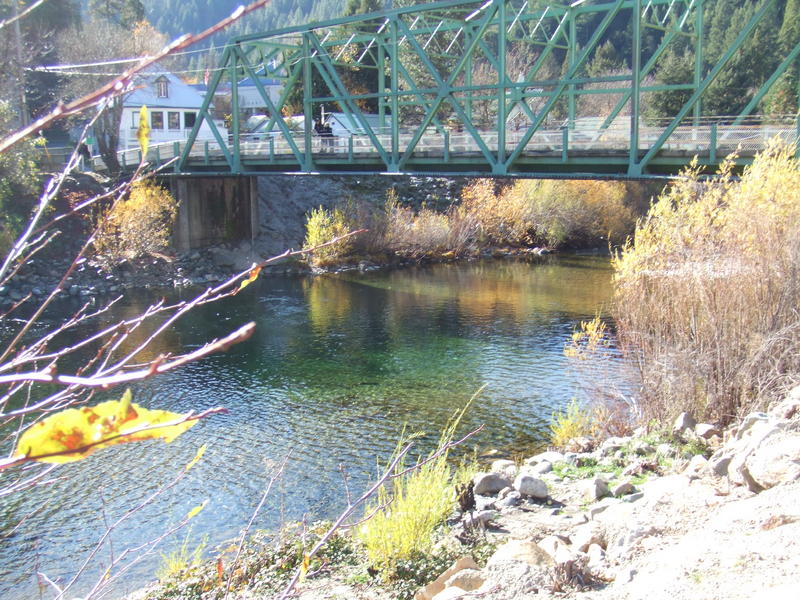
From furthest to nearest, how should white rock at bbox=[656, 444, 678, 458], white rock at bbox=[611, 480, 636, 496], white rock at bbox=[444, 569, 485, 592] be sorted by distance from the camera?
1. white rock at bbox=[656, 444, 678, 458]
2. white rock at bbox=[611, 480, 636, 496]
3. white rock at bbox=[444, 569, 485, 592]

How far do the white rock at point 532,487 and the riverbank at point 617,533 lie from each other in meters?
0.01

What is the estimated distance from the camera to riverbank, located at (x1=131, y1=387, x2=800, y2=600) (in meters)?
5.35

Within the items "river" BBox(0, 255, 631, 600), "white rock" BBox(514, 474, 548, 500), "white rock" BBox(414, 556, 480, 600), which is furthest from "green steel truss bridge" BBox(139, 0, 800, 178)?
"white rock" BBox(414, 556, 480, 600)

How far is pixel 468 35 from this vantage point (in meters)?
31.6

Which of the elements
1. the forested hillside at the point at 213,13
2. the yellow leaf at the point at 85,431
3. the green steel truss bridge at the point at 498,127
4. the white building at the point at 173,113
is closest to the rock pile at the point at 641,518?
the yellow leaf at the point at 85,431

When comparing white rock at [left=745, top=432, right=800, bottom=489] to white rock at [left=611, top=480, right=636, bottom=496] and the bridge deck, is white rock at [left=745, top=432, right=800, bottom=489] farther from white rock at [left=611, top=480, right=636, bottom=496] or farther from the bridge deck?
the bridge deck

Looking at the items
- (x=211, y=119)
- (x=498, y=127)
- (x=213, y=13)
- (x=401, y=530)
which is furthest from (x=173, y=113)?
(x=213, y=13)

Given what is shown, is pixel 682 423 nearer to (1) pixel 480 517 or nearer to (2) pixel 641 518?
(1) pixel 480 517

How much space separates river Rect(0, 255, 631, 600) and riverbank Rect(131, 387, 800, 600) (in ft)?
4.82

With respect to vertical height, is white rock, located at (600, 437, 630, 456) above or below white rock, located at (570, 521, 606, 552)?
below

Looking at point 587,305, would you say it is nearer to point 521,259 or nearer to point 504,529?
point 521,259

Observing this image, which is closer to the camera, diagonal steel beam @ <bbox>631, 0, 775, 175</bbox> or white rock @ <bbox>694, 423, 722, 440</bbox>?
white rock @ <bbox>694, 423, 722, 440</bbox>

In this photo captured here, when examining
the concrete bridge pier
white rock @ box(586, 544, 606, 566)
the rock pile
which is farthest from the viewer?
the concrete bridge pier

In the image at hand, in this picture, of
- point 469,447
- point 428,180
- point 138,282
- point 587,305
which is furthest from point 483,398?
point 428,180
